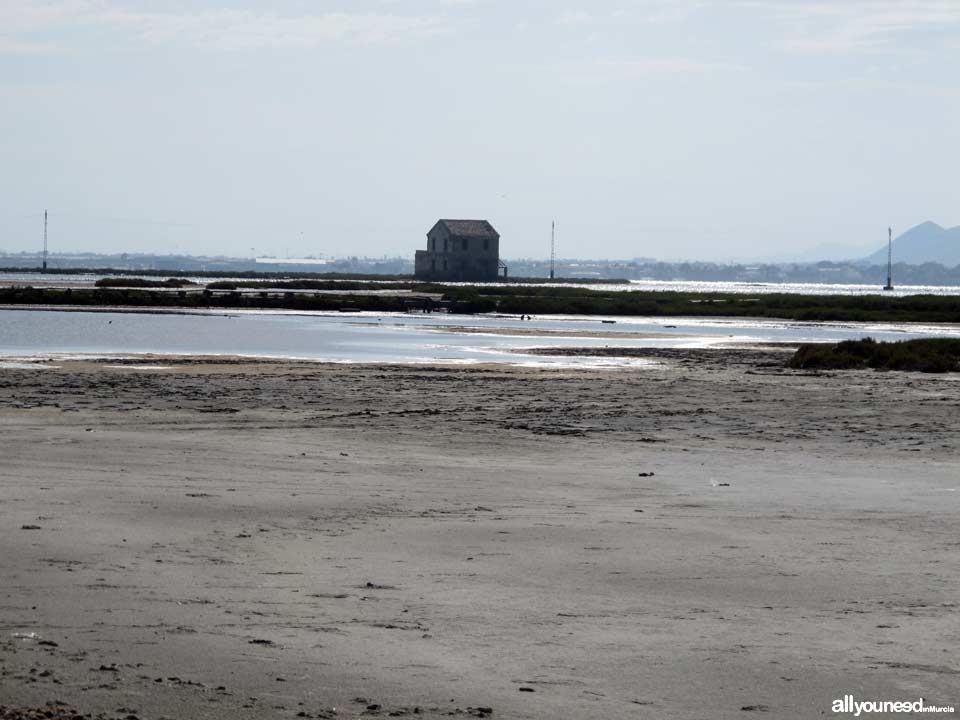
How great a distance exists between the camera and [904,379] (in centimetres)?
3403

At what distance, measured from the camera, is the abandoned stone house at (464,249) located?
164m

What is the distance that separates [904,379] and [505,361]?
1152 cm

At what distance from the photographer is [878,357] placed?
126 feet

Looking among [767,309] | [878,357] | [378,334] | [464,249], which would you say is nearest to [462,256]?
[464,249]

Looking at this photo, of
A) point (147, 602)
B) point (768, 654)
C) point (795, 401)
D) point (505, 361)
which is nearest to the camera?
point (768, 654)

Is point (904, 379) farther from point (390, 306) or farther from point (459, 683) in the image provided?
point (390, 306)

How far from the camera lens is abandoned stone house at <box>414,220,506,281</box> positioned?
16400 cm

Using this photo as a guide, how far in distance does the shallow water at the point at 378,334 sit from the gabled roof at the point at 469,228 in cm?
8205

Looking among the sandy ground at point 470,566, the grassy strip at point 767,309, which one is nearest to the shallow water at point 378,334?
the grassy strip at point 767,309

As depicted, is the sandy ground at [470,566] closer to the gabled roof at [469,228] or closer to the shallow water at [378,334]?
the shallow water at [378,334]

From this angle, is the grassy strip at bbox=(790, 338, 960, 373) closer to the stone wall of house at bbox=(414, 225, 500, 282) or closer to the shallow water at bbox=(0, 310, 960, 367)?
the shallow water at bbox=(0, 310, 960, 367)

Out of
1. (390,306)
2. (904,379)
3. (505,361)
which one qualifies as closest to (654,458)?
(904,379)

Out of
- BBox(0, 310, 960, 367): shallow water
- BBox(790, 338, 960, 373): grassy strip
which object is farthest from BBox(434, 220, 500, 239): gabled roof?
BBox(790, 338, 960, 373): grassy strip

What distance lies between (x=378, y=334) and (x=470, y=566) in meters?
45.9
